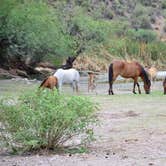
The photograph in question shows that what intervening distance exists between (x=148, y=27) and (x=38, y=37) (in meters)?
56.4

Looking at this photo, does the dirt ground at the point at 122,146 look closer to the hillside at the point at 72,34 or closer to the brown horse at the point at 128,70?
the brown horse at the point at 128,70

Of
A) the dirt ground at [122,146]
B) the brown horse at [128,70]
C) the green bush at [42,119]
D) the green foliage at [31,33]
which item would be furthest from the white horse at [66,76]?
the green bush at [42,119]

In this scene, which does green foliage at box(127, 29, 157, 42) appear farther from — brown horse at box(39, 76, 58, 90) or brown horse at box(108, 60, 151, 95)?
brown horse at box(39, 76, 58, 90)

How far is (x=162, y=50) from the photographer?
2406 inches

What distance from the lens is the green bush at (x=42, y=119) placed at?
8.59 metres

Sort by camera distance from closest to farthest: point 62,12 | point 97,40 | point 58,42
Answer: point 58,42
point 97,40
point 62,12

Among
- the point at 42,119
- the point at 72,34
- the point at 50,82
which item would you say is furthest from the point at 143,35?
the point at 42,119

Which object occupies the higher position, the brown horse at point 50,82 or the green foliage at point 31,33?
the green foliage at point 31,33

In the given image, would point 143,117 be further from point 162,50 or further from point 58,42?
point 162,50

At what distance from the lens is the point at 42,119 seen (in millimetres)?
8602

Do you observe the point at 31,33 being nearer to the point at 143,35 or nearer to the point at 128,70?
the point at 128,70

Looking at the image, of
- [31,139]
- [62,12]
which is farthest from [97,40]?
[31,139]

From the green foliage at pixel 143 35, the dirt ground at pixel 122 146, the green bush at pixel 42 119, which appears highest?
the green bush at pixel 42 119

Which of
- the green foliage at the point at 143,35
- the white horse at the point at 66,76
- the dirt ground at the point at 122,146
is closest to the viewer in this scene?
the dirt ground at the point at 122,146
